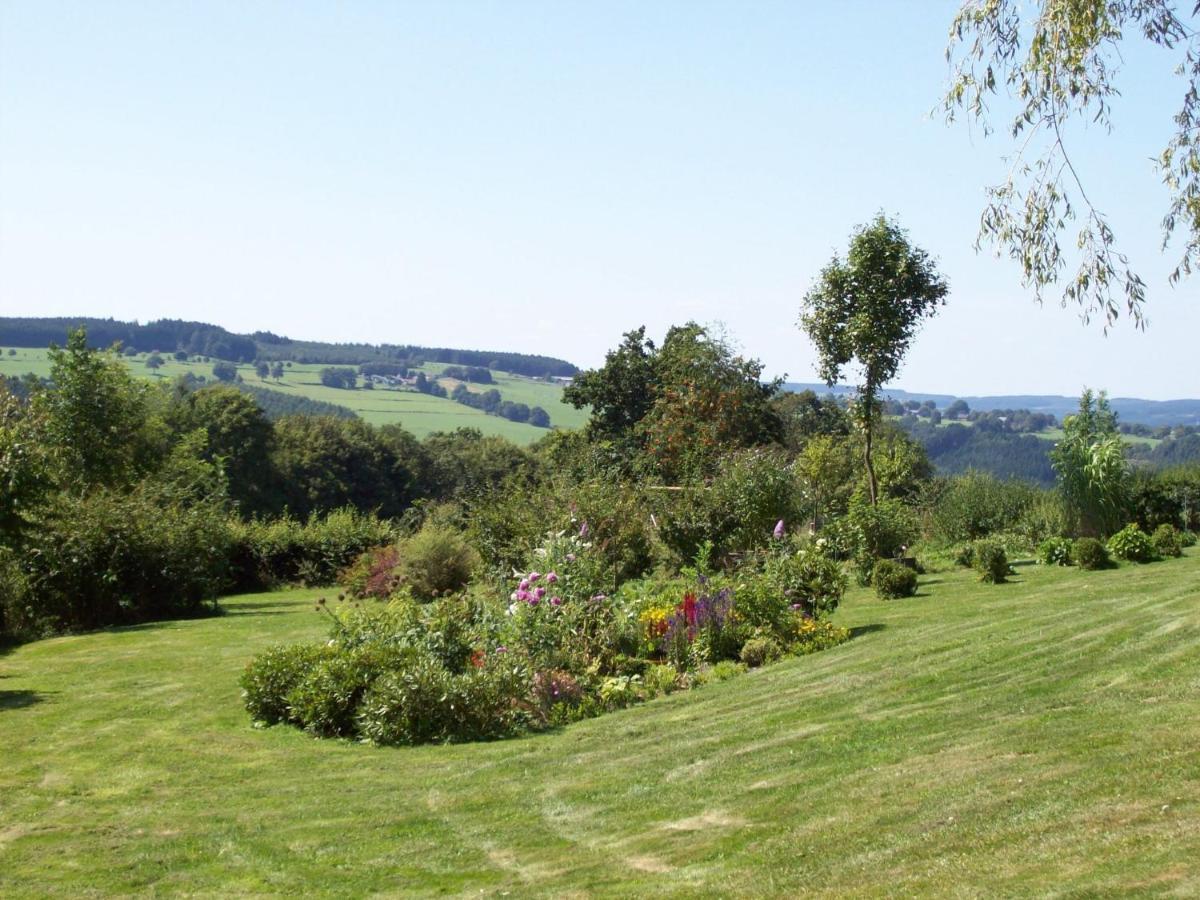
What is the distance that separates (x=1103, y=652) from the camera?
31.1 ft

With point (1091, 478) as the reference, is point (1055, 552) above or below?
below

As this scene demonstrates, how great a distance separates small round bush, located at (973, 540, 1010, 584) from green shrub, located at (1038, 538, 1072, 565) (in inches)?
59.6

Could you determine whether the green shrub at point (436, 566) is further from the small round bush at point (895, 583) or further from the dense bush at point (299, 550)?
the small round bush at point (895, 583)

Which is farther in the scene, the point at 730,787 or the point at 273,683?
the point at 273,683

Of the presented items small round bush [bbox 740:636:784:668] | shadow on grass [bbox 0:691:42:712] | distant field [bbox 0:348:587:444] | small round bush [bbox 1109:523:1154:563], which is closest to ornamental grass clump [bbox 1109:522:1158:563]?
small round bush [bbox 1109:523:1154:563]

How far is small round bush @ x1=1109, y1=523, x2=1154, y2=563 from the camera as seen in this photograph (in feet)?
55.9

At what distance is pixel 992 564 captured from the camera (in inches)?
651

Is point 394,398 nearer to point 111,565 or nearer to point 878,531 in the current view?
point 111,565

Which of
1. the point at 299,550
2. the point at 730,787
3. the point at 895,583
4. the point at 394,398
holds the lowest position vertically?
the point at 299,550

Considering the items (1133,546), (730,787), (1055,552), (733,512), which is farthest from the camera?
(733,512)

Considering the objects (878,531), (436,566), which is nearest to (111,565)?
(436,566)

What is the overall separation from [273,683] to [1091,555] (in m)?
11.4

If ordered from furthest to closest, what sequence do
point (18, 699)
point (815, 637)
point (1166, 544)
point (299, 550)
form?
point (299, 550), point (1166, 544), point (18, 699), point (815, 637)

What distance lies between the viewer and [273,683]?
11.9 meters
